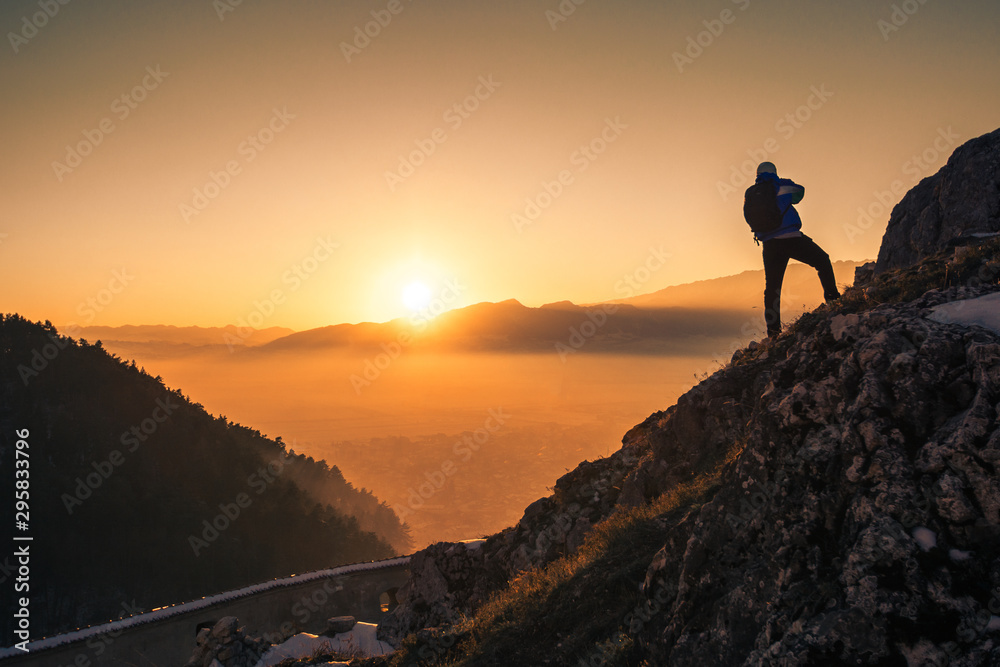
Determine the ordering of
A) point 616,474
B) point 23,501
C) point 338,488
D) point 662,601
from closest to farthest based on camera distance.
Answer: point 662,601, point 616,474, point 23,501, point 338,488

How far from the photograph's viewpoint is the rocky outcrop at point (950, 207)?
10.4m

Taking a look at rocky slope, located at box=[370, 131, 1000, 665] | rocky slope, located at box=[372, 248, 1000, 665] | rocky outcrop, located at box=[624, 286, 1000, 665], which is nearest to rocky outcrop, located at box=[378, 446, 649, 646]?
rocky slope, located at box=[370, 131, 1000, 665]

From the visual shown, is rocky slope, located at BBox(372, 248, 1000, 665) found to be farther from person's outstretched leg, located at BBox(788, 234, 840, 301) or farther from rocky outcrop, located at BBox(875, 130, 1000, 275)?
rocky outcrop, located at BBox(875, 130, 1000, 275)

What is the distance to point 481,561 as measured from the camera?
46.8 ft

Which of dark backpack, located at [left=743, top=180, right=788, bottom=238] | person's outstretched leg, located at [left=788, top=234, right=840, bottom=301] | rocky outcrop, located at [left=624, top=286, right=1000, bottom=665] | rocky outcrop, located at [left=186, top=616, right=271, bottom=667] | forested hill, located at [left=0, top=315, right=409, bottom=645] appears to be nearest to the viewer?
rocky outcrop, located at [left=624, top=286, right=1000, bottom=665]

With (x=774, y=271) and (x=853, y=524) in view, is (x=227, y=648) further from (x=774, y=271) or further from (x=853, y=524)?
(x=774, y=271)

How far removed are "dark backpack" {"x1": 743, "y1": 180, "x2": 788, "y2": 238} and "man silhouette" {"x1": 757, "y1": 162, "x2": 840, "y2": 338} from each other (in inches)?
3.4

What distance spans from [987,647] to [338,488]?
95452 millimetres

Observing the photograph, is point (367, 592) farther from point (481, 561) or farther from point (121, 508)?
point (121, 508)

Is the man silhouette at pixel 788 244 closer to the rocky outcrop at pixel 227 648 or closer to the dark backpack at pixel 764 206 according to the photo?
the dark backpack at pixel 764 206

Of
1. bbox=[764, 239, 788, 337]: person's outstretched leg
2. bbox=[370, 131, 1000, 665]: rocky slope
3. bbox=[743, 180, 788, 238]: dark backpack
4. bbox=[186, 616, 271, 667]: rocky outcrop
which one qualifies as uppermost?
bbox=[743, 180, 788, 238]: dark backpack

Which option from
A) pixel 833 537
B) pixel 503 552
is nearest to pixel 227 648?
pixel 503 552

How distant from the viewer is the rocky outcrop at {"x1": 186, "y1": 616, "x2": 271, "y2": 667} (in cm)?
1123

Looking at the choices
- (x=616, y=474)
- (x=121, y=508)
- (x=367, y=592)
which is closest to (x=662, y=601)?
(x=616, y=474)
